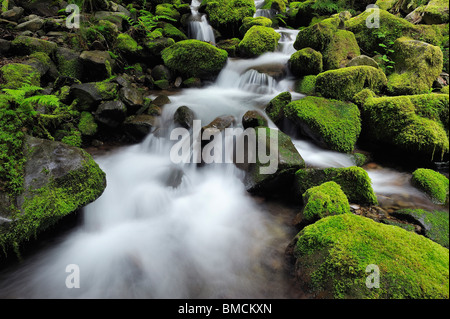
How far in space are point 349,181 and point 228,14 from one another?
34.0 feet

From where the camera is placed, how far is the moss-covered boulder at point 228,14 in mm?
10867

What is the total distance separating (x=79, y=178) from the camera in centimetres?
322

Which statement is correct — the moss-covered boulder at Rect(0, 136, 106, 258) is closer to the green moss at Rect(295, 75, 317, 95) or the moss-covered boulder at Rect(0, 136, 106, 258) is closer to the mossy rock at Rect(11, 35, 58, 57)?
the mossy rock at Rect(11, 35, 58, 57)

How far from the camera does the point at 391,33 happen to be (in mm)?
7793

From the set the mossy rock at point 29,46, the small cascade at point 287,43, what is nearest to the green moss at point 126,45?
the mossy rock at point 29,46

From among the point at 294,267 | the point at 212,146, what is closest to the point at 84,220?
the point at 212,146

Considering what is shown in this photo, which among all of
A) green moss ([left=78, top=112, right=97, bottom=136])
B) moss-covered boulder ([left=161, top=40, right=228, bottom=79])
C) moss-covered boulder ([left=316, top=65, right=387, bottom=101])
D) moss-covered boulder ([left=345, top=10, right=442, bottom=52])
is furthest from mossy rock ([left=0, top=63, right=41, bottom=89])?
moss-covered boulder ([left=345, top=10, right=442, bottom=52])

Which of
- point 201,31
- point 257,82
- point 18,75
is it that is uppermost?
point 201,31

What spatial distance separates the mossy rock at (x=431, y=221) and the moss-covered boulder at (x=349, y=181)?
43cm

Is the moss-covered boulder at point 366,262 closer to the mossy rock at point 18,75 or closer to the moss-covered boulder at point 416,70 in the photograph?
the moss-covered boulder at point 416,70

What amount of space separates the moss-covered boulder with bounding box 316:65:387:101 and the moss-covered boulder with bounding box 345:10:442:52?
→ 3012mm

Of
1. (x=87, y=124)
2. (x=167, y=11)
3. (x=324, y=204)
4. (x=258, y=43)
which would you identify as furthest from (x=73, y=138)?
(x=167, y=11)

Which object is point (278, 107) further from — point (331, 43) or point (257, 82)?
point (331, 43)

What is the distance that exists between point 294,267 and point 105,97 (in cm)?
532
